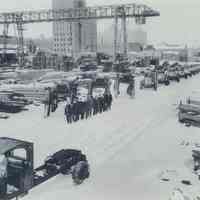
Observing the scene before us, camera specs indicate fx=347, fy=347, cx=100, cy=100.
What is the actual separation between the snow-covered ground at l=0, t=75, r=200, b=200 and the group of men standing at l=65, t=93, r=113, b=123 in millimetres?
514

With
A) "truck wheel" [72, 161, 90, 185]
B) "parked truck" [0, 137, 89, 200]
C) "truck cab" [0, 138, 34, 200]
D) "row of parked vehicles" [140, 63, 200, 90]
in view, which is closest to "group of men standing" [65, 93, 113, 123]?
"parked truck" [0, 137, 89, 200]

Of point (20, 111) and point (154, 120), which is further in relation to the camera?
point (20, 111)

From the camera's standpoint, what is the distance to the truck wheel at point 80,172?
9.39 meters

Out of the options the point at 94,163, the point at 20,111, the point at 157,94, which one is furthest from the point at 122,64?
the point at 94,163

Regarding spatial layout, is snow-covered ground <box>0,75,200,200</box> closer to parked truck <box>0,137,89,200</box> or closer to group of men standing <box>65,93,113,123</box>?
parked truck <box>0,137,89,200</box>

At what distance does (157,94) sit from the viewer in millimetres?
28219

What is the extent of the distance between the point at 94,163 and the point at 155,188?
2562 mm

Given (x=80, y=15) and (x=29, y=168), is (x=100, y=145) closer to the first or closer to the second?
(x=29, y=168)

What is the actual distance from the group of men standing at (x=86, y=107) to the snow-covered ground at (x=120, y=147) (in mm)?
514

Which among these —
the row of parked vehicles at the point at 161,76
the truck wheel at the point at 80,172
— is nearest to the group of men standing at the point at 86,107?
the truck wheel at the point at 80,172

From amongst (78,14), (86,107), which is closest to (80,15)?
(78,14)

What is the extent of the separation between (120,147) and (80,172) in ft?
12.4

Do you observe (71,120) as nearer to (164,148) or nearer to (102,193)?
(164,148)

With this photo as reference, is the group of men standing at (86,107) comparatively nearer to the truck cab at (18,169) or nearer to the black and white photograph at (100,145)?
the black and white photograph at (100,145)
